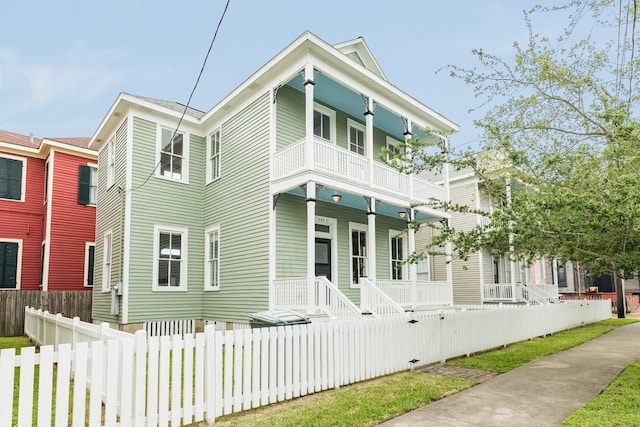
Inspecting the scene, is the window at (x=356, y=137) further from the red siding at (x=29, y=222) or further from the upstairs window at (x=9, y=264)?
the upstairs window at (x=9, y=264)

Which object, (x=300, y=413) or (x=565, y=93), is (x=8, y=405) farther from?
(x=565, y=93)

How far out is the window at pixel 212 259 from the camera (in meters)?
13.5

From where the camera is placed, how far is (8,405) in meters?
3.80

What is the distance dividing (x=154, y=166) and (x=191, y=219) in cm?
203

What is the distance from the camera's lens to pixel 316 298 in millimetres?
10414

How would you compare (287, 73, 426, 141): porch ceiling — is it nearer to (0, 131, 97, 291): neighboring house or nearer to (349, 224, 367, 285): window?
(349, 224, 367, 285): window

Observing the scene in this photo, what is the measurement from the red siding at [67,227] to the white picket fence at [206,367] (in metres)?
9.07

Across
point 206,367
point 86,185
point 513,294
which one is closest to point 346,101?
point 206,367

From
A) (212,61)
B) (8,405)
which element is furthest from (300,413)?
(212,61)

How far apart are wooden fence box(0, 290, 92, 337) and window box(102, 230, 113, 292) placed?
7.82 ft

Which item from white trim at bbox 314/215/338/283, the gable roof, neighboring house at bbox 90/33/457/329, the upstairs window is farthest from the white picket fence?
the upstairs window

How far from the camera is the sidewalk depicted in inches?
205

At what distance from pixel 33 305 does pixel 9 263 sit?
11.3 feet

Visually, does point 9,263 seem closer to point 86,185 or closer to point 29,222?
point 29,222
